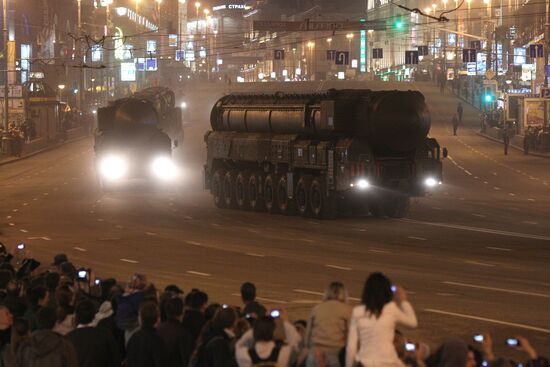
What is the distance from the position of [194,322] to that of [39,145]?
7853 centimetres

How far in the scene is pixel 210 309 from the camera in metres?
13.0

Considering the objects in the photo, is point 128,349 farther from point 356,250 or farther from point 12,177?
point 12,177

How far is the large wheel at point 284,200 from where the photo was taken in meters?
42.0

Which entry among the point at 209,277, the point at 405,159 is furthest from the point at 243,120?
the point at 209,277

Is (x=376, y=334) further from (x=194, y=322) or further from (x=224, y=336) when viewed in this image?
(x=194, y=322)

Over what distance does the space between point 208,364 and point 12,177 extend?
180 ft

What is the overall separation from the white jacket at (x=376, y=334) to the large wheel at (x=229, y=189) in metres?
34.5

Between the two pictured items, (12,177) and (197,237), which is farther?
(12,177)

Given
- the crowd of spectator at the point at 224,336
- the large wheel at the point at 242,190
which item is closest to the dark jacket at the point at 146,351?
the crowd of spectator at the point at 224,336

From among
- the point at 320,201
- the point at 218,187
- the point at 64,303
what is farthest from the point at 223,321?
the point at 218,187

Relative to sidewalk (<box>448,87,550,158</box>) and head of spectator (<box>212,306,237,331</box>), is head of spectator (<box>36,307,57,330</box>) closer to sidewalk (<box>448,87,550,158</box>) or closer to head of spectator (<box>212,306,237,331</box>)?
head of spectator (<box>212,306,237,331</box>)

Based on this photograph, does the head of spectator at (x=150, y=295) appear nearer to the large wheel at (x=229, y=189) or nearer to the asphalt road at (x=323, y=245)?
the asphalt road at (x=323, y=245)

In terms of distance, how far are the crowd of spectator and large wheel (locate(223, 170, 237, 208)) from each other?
3117cm

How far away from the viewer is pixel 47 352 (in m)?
11.2
